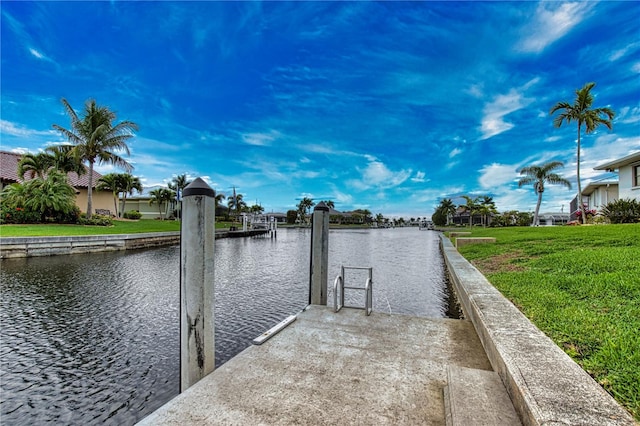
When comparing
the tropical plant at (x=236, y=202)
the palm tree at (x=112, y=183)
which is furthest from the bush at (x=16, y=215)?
the tropical plant at (x=236, y=202)

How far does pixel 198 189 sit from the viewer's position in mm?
2627

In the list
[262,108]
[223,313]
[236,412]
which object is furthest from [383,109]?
[236,412]

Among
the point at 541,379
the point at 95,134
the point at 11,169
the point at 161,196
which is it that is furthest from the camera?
the point at 161,196

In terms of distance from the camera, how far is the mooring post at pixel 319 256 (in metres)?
5.11

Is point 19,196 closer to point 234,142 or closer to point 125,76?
point 125,76

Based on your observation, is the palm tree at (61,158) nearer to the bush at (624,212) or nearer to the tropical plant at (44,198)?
the tropical plant at (44,198)

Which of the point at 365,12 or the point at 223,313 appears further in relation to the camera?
the point at 365,12

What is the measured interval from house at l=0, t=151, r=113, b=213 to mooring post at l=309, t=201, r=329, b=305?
29357 millimetres

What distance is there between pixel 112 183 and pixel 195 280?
40.8 meters

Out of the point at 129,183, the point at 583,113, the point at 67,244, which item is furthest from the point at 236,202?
the point at 583,113

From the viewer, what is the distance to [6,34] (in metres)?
11.6

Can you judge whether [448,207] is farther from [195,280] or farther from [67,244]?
[195,280]

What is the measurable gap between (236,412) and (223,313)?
13.2ft

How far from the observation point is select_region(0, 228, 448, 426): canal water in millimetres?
3102
